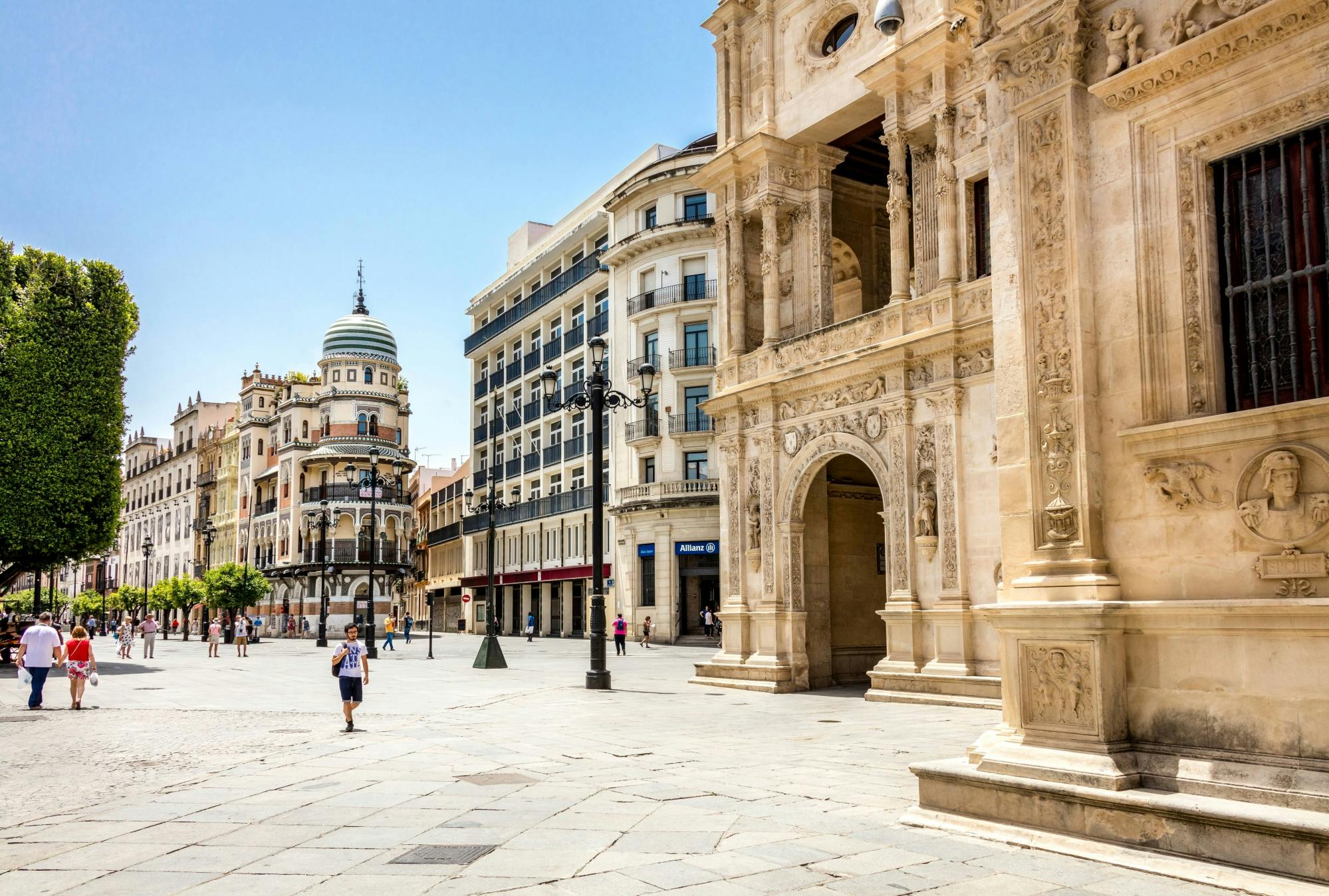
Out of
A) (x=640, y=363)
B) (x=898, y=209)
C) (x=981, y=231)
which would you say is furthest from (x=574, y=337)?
(x=981, y=231)

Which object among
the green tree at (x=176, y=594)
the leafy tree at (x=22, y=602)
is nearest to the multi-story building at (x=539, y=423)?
the green tree at (x=176, y=594)

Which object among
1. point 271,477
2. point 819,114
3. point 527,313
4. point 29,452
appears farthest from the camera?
point 271,477

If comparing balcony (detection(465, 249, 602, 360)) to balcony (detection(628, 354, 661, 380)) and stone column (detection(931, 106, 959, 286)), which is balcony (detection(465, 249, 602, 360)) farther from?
stone column (detection(931, 106, 959, 286))

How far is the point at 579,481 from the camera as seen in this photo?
5472 cm

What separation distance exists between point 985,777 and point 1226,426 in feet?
9.88

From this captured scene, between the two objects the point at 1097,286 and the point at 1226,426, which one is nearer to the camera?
the point at 1226,426

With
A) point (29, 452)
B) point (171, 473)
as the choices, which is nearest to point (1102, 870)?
point (29, 452)

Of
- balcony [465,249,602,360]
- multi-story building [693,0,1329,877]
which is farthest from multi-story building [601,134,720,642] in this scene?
multi-story building [693,0,1329,877]

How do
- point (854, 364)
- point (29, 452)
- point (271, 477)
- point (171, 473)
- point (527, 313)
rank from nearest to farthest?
point (854, 364) → point (29, 452) → point (527, 313) → point (271, 477) → point (171, 473)

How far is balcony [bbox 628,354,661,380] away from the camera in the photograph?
46.8 meters

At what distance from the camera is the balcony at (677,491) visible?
43.8 m

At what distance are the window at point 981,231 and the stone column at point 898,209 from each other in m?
1.43

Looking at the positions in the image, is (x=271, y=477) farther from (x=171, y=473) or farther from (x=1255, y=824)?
(x=1255, y=824)

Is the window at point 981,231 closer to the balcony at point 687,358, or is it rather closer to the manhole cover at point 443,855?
the manhole cover at point 443,855
